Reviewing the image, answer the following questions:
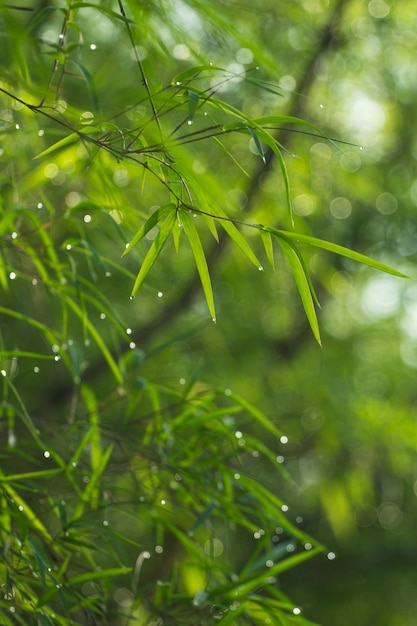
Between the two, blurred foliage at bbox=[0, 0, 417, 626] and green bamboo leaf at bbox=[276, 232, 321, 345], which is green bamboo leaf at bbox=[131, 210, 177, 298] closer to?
green bamboo leaf at bbox=[276, 232, 321, 345]

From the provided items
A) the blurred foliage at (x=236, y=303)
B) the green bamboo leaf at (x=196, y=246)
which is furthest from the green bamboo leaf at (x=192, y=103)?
the blurred foliage at (x=236, y=303)

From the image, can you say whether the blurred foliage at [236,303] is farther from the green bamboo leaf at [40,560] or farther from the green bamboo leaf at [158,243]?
the green bamboo leaf at [158,243]

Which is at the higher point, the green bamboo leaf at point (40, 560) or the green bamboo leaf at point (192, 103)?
the green bamboo leaf at point (192, 103)

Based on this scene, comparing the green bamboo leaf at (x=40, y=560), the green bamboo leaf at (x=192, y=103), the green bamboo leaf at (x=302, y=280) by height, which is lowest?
the green bamboo leaf at (x=40, y=560)

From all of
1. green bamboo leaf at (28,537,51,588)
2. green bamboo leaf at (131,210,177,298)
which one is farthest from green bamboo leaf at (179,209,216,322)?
green bamboo leaf at (28,537,51,588)

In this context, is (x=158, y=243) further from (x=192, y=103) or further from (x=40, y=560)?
→ (x=40, y=560)

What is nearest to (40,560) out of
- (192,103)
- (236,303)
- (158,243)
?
(158,243)

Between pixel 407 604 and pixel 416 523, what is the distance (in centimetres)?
26

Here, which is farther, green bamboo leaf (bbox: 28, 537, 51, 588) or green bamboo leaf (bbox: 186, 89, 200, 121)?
green bamboo leaf (bbox: 28, 537, 51, 588)

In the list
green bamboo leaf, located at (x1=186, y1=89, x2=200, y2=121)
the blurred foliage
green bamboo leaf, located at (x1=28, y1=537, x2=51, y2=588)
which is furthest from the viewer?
the blurred foliage

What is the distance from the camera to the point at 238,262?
181 centimetres

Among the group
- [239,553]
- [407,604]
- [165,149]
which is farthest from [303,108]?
[407,604]

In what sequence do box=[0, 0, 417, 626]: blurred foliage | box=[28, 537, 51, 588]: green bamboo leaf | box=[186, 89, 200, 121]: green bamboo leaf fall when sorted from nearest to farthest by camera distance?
box=[186, 89, 200, 121]: green bamboo leaf
box=[28, 537, 51, 588]: green bamboo leaf
box=[0, 0, 417, 626]: blurred foliage

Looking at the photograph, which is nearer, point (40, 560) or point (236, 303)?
point (40, 560)
